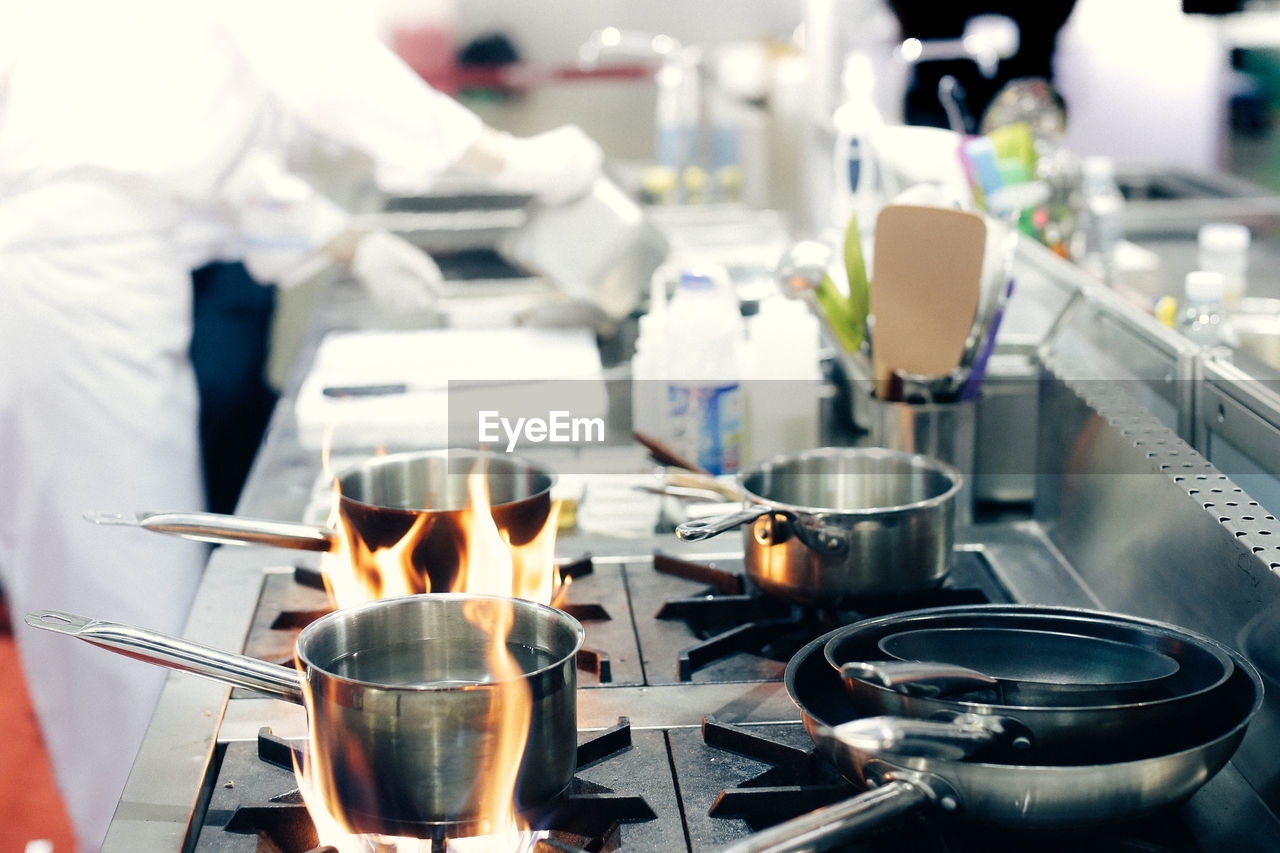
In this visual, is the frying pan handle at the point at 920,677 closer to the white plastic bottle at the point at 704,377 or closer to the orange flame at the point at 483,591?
the orange flame at the point at 483,591

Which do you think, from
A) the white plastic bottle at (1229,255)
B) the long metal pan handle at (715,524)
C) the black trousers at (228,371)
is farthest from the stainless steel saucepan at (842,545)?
the black trousers at (228,371)

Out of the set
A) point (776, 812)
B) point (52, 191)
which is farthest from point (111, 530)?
point (776, 812)

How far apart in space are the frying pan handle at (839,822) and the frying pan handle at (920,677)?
0.06 m

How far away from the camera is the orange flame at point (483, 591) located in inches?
29.4

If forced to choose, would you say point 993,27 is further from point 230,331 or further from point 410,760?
point 410,760

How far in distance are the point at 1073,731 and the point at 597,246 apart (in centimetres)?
146

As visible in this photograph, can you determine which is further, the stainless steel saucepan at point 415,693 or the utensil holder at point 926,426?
the utensil holder at point 926,426

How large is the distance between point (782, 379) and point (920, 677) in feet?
2.71

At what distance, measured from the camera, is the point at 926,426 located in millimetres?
1310

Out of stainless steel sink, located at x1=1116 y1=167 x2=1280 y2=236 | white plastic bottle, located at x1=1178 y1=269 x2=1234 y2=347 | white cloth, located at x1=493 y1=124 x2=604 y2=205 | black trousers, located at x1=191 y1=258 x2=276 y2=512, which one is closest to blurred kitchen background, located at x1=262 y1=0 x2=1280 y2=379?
stainless steel sink, located at x1=1116 y1=167 x2=1280 y2=236

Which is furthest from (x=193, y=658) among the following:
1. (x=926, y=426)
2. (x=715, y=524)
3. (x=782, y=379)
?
(x=782, y=379)

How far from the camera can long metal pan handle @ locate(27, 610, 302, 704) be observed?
2.68 ft

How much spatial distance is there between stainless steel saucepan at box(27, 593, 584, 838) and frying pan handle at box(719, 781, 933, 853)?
15 cm

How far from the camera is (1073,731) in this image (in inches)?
29.4
